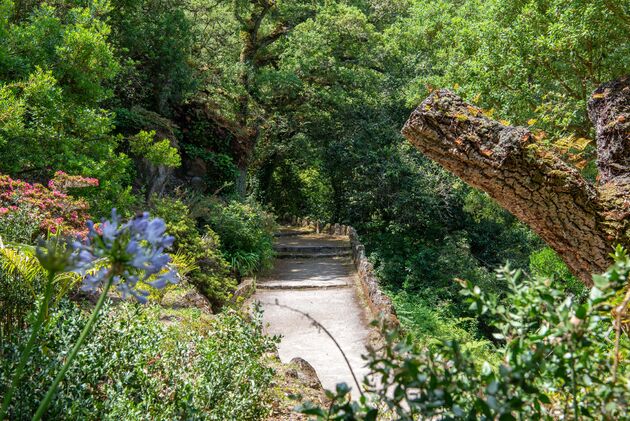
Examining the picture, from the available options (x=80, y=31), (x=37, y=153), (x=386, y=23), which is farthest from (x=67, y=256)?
(x=386, y=23)

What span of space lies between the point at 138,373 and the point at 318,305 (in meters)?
8.35

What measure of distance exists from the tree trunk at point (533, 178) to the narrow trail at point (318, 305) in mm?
1648

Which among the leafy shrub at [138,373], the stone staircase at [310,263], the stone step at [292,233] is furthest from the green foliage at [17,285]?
the stone step at [292,233]

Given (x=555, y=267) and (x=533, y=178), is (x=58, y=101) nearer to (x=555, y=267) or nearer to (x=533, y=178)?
(x=533, y=178)

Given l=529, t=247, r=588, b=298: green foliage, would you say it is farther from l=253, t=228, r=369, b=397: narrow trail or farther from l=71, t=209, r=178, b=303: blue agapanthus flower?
l=71, t=209, r=178, b=303: blue agapanthus flower

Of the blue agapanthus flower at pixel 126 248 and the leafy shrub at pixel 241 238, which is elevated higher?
the blue agapanthus flower at pixel 126 248

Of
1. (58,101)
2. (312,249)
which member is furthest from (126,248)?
(312,249)

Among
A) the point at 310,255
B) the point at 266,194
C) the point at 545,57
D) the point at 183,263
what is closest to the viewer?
the point at 183,263

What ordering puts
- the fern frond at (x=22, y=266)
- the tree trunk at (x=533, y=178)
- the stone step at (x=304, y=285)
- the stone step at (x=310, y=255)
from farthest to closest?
the stone step at (x=310, y=255) < the stone step at (x=304, y=285) < the fern frond at (x=22, y=266) < the tree trunk at (x=533, y=178)

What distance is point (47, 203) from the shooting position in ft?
26.7

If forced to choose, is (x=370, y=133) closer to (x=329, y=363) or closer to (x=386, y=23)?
(x=386, y=23)

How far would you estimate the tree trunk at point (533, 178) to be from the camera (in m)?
4.27

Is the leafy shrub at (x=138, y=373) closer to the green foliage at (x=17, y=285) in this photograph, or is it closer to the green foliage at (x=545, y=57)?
the green foliage at (x=17, y=285)

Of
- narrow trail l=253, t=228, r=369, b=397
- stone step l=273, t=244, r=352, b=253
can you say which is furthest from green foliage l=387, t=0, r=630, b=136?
stone step l=273, t=244, r=352, b=253
